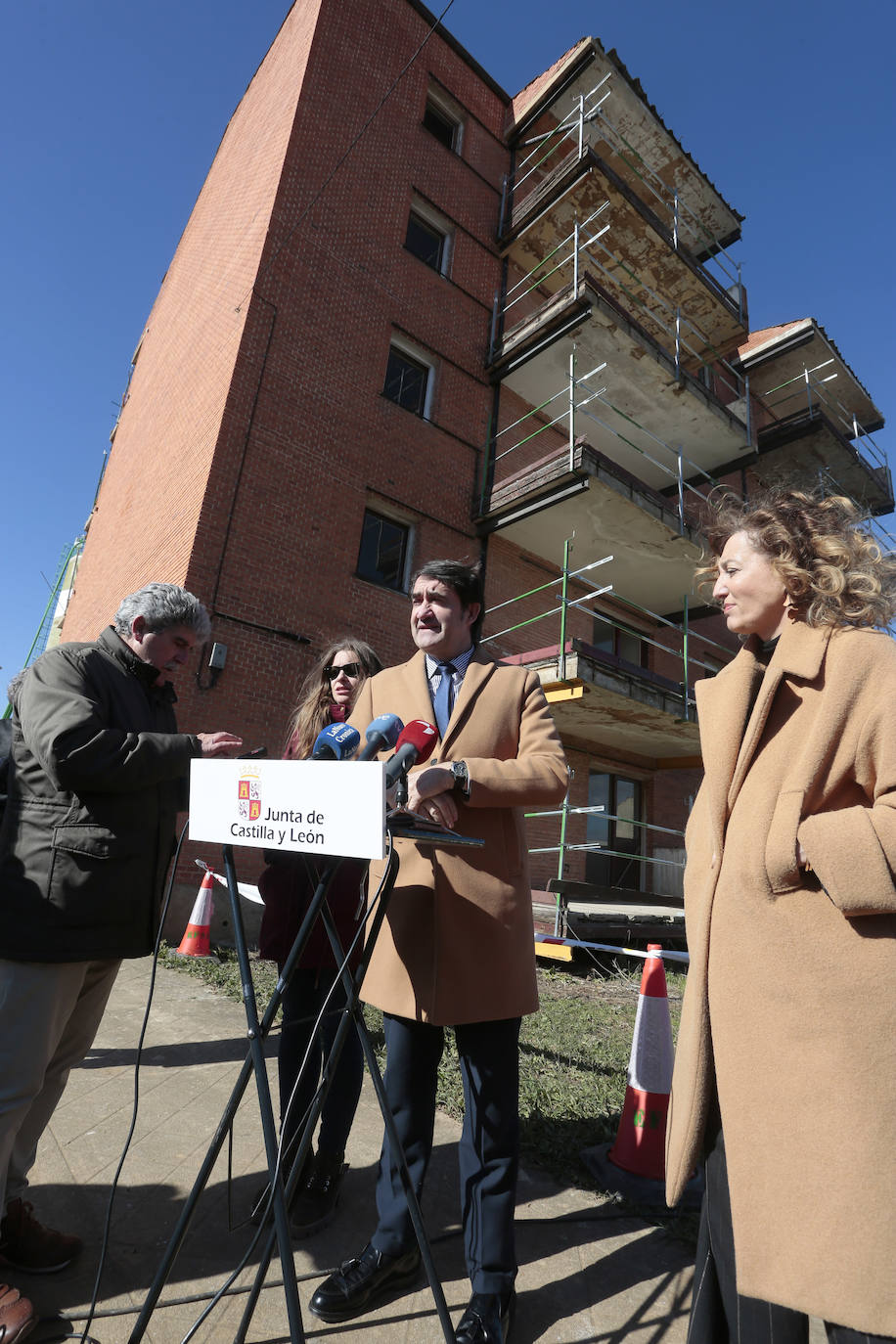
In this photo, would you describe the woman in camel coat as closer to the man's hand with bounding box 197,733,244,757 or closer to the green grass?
the man's hand with bounding box 197,733,244,757

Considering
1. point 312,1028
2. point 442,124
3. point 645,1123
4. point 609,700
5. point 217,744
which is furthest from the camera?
point 442,124

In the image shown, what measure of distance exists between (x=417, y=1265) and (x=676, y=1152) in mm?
1085

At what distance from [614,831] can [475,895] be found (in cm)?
1114

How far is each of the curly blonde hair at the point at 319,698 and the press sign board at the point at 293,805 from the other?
4.28ft

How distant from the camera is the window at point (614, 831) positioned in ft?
38.9

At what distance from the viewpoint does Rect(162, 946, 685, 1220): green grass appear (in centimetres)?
Result: 289

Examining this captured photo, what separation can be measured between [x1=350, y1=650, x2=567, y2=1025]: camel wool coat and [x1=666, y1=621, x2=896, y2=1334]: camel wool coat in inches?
20.6

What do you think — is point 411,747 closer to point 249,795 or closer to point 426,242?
point 249,795

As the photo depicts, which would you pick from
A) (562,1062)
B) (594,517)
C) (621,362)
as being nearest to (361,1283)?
(562,1062)

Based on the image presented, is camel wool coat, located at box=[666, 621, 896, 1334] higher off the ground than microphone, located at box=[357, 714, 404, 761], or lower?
lower

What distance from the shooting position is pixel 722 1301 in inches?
52.3

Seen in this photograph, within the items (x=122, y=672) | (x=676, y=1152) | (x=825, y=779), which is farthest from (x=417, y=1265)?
(x=122, y=672)

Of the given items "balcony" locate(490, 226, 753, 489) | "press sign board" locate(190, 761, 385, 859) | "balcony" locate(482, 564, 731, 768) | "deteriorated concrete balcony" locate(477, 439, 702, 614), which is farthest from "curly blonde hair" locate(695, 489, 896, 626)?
"balcony" locate(490, 226, 753, 489)

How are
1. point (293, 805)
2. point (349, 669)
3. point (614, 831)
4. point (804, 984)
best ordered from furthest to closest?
point (614, 831), point (349, 669), point (293, 805), point (804, 984)
